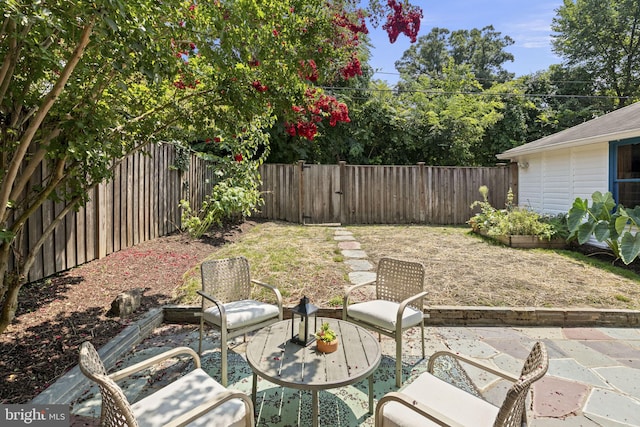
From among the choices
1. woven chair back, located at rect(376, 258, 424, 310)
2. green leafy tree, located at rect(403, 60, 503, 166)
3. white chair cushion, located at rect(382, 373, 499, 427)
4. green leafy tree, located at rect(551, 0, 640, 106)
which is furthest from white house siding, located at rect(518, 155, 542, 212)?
green leafy tree, located at rect(551, 0, 640, 106)

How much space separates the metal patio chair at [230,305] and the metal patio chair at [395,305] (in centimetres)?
66

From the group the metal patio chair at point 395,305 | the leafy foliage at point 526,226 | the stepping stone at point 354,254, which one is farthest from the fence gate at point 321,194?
the metal patio chair at point 395,305

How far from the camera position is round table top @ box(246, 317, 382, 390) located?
1617 millimetres

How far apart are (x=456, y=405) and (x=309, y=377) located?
694 mm

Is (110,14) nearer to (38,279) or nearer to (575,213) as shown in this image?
(38,279)

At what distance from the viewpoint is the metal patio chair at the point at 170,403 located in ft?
3.76

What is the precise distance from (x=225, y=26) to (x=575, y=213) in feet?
19.9

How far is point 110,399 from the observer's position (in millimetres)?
1162

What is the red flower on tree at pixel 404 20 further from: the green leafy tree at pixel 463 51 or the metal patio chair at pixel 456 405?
the green leafy tree at pixel 463 51

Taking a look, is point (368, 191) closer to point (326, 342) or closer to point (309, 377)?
point (326, 342)

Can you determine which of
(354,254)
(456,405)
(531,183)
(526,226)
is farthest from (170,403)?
(531,183)

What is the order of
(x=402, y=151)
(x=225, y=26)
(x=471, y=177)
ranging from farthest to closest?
1. (x=402, y=151)
2. (x=471, y=177)
3. (x=225, y=26)

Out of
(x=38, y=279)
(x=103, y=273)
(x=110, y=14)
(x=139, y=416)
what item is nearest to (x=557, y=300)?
(x=139, y=416)

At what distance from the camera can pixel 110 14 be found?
4.83ft
